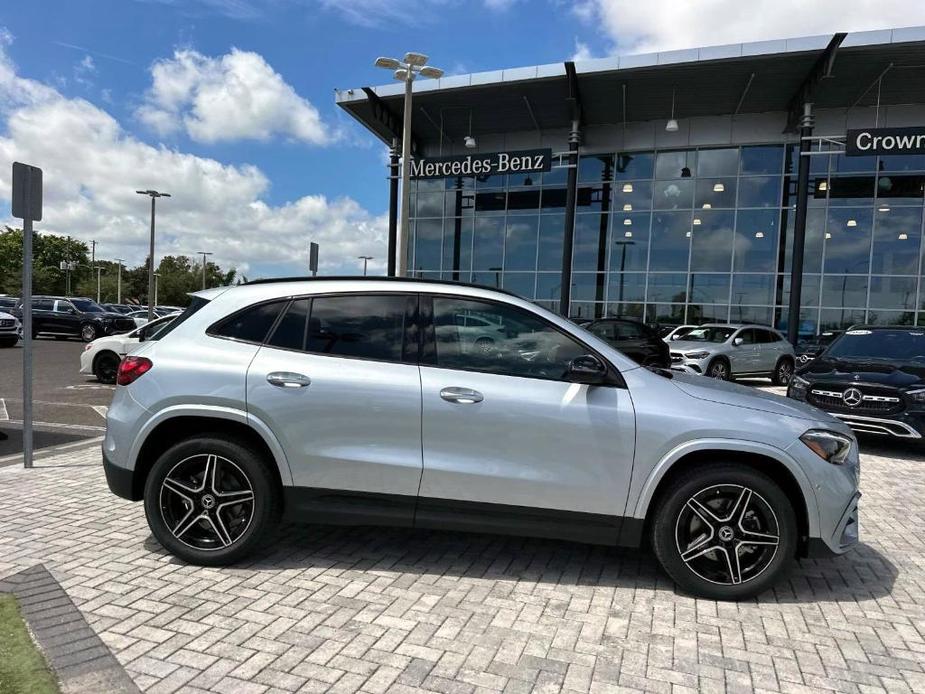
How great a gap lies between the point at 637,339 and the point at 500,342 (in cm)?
1026

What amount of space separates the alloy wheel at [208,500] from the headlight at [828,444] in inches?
126

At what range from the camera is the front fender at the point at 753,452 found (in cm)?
326

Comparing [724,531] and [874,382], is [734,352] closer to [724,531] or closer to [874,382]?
[874,382]

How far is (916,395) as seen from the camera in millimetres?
7008

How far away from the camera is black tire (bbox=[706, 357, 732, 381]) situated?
45.0 feet

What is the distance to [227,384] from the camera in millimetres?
3533

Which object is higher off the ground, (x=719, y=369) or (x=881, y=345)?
(x=881, y=345)

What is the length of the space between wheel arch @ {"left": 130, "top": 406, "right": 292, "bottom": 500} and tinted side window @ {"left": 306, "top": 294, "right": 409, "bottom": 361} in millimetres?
574

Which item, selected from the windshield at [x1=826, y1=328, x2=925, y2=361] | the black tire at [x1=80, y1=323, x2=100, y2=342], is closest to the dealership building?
the windshield at [x1=826, y1=328, x2=925, y2=361]

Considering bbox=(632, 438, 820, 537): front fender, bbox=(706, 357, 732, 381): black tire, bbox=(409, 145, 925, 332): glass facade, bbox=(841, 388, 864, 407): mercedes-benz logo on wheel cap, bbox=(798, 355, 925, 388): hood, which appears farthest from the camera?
bbox=(409, 145, 925, 332): glass facade

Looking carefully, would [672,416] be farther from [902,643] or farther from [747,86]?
[747,86]

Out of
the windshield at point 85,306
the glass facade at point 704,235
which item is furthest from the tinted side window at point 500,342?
the windshield at point 85,306

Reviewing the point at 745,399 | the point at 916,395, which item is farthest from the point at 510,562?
the point at 916,395

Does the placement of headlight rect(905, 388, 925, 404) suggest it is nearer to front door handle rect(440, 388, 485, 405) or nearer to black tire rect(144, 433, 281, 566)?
front door handle rect(440, 388, 485, 405)
